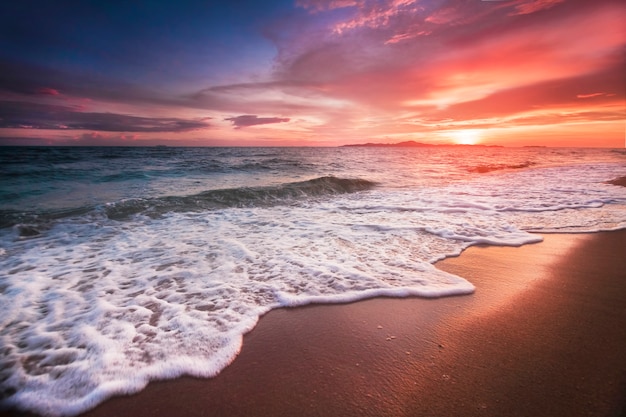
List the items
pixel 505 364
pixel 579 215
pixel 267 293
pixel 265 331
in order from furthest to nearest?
pixel 579 215 → pixel 267 293 → pixel 265 331 → pixel 505 364

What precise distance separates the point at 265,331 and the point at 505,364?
2112mm

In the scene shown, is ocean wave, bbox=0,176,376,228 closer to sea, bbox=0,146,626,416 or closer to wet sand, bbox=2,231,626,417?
sea, bbox=0,146,626,416

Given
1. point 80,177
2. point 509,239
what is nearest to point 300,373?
point 509,239

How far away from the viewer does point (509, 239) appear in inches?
223

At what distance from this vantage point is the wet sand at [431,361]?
2078mm

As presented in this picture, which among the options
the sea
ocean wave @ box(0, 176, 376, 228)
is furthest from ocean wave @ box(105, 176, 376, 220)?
the sea

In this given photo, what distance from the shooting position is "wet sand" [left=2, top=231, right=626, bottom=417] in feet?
6.82

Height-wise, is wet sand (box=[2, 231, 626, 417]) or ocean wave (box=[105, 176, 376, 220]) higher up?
ocean wave (box=[105, 176, 376, 220])

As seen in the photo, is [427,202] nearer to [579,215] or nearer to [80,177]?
[579,215]

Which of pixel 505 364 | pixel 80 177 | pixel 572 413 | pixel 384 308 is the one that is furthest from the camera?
pixel 80 177

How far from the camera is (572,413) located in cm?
194

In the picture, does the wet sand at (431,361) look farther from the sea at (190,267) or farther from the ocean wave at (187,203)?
the ocean wave at (187,203)

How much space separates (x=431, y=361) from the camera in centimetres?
249

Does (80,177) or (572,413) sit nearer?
(572,413)
